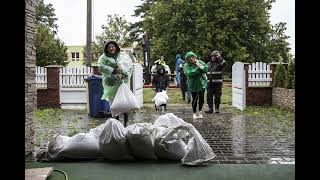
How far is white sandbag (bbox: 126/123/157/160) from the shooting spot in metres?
6.31

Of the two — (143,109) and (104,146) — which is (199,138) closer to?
(104,146)

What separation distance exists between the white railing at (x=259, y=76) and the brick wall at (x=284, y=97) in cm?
51

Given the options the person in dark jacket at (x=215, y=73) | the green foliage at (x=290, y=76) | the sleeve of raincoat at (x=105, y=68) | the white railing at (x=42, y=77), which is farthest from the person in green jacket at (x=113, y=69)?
the white railing at (x=42, y=77)

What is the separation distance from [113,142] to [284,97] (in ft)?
31.1

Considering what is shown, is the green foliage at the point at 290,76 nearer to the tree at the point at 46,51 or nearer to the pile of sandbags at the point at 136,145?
the pile of sandbags at the point at 136,145

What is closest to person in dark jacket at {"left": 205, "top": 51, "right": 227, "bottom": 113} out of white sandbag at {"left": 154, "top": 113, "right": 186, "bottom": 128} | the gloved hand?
the gloved hand

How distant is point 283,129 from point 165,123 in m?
4.02

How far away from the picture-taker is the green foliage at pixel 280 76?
1498 cm

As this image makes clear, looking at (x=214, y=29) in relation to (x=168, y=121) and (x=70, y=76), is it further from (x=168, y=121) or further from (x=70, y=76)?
(x=168, y=121)

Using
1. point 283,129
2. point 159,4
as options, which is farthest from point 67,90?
point 159,4

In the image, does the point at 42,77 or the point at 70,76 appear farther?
the point at 70,76

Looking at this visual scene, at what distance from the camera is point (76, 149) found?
257 inches

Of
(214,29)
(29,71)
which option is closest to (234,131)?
(29,71)

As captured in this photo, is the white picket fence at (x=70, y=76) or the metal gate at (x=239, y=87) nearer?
the metal gate at (x=239, y=87)
